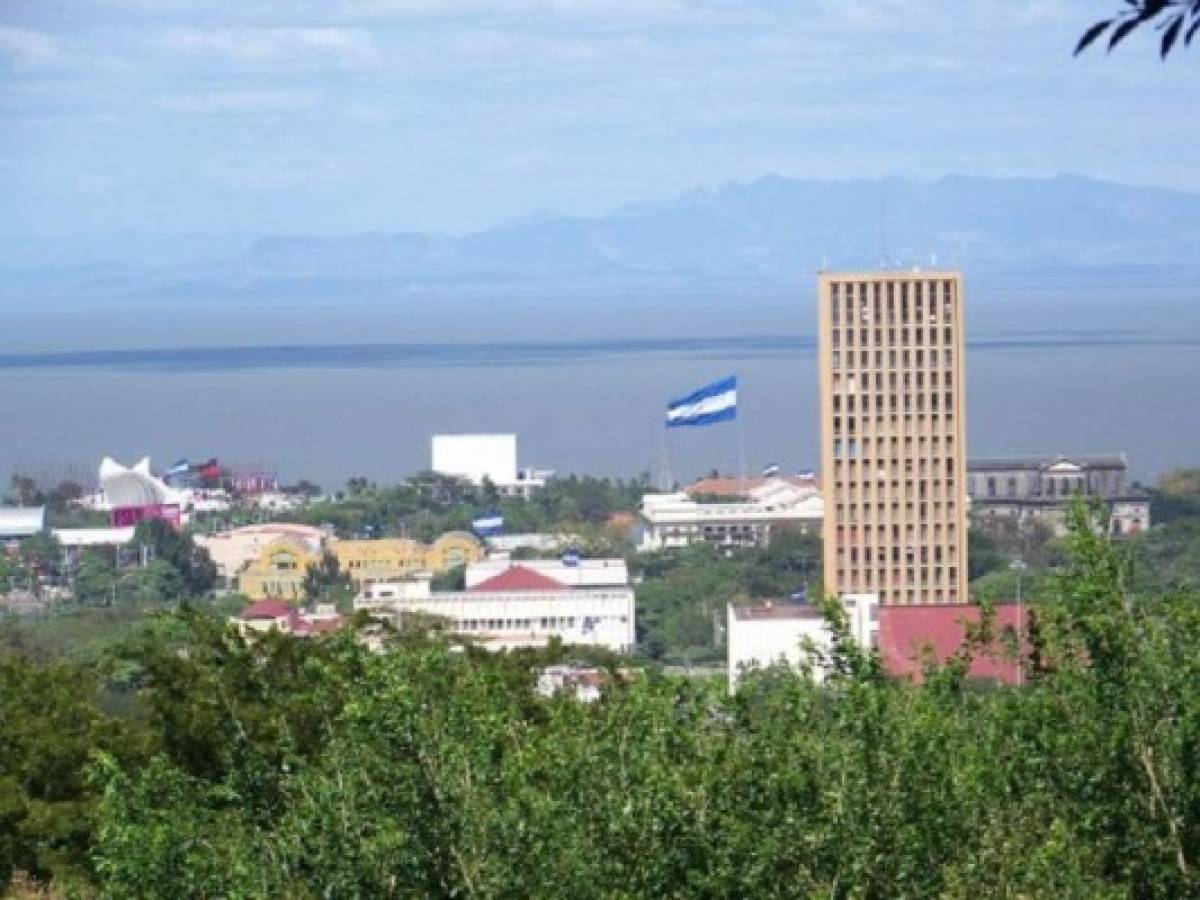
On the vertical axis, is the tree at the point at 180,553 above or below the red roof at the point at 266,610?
below

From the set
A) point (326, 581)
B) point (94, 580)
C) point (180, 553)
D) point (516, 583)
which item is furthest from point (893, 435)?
point (180, 553)

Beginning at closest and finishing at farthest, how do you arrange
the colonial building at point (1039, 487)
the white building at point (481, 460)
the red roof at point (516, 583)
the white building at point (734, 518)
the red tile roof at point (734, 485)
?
1. the red roof at point (516, 583)
2. the colonial building at point (1039, 487)
3. the white building at point (734, 518)
4. the red tile roof at point (734, 485)
5. the white building at point (481, 460)

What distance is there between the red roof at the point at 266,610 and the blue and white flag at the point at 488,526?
17936mm

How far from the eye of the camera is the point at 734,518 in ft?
161

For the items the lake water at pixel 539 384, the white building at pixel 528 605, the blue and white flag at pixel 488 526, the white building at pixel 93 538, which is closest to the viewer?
the white building at pixel 528 605

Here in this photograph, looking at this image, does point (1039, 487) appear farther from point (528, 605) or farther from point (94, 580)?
point (94, 580)

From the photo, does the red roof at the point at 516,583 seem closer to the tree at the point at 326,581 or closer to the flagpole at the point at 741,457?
the tree at the point at 326,581

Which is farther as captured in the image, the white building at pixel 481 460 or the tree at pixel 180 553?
the white building at pixel 481 460

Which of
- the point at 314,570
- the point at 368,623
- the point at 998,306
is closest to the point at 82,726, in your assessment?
the point at 368,623

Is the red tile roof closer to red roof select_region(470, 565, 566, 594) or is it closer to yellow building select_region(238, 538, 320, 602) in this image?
yellow building select_region(238, 538, 320, 602)

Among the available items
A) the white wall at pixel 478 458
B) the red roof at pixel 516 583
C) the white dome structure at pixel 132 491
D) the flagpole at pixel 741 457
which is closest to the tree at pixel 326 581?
the red roof at pixel 516 583

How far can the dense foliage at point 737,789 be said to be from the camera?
7586 millimetres

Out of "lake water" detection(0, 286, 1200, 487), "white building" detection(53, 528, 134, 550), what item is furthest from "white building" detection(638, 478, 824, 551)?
"lake water" detection(0, 286, 1200, 487)

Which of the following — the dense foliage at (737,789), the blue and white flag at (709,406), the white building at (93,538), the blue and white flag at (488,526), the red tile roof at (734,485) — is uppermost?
the dense foliage at (737,789)
